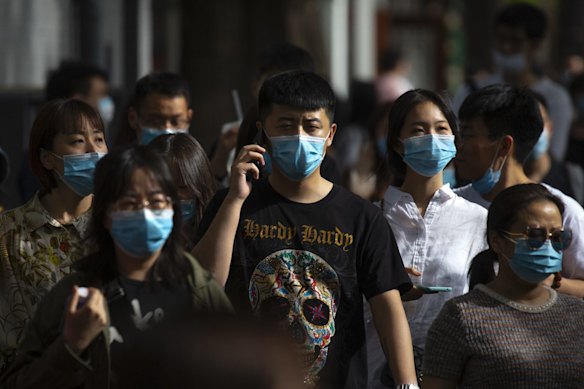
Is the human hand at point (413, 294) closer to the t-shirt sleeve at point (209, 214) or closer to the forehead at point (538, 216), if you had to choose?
the forehead at point (538, 216)

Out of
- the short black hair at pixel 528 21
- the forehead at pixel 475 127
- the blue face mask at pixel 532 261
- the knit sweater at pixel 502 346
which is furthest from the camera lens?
the short black hair at pixel 528 21

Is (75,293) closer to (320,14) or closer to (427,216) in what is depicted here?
(427,216)

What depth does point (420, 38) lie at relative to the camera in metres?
24.5

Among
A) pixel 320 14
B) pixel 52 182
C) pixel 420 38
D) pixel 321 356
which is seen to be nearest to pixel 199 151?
pixel 52 182

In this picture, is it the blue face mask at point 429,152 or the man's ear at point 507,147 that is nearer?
the blue face mask at point 429,152

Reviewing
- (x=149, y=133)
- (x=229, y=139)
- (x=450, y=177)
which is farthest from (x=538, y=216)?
(x=149, y=133)

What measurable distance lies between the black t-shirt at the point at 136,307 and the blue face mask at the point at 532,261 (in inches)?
51.6

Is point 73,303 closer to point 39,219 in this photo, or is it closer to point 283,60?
point 39,219

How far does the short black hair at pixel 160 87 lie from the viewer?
734 cm

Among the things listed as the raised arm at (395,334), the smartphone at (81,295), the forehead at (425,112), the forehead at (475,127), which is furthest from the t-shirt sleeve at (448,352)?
the forehead at (475,127)

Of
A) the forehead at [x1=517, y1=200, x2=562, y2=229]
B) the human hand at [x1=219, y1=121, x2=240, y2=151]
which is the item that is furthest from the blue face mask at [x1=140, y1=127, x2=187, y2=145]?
the forehead at [x1=517, y1=200, x2=562, y2=229]

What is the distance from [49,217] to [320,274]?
109 cm

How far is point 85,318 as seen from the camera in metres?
4.23

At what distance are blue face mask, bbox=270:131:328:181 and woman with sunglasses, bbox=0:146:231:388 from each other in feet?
2.71
